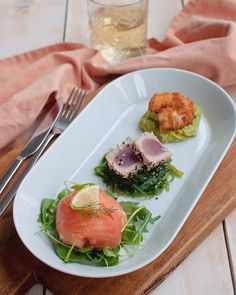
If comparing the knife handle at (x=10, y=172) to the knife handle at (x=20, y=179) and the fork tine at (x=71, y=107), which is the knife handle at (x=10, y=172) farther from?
the fork tine at (x=71, y=107)

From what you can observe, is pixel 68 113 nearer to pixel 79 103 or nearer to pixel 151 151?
pixel 79 103

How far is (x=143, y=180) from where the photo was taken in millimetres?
1912

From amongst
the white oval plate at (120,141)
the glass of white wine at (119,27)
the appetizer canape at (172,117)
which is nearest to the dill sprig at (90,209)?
the white oval plate at (120,141)

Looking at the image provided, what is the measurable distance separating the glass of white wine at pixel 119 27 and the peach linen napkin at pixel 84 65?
0.10 meters

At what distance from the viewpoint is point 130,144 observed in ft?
6.61

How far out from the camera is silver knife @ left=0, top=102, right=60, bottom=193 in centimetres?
191

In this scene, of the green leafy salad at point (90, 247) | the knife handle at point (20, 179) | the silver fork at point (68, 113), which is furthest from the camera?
the silver fork at point (68, 113)

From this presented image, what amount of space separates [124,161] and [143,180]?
11 centimetres

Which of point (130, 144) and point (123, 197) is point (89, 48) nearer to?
point (130, 144)

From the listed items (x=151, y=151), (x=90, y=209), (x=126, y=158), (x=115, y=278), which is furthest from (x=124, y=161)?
(x=115, y=278)

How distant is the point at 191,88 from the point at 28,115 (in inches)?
30.7

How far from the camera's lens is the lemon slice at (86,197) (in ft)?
5.32

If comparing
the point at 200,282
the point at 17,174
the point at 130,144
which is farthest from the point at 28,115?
the point at 200,282

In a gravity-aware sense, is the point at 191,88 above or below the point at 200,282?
above
